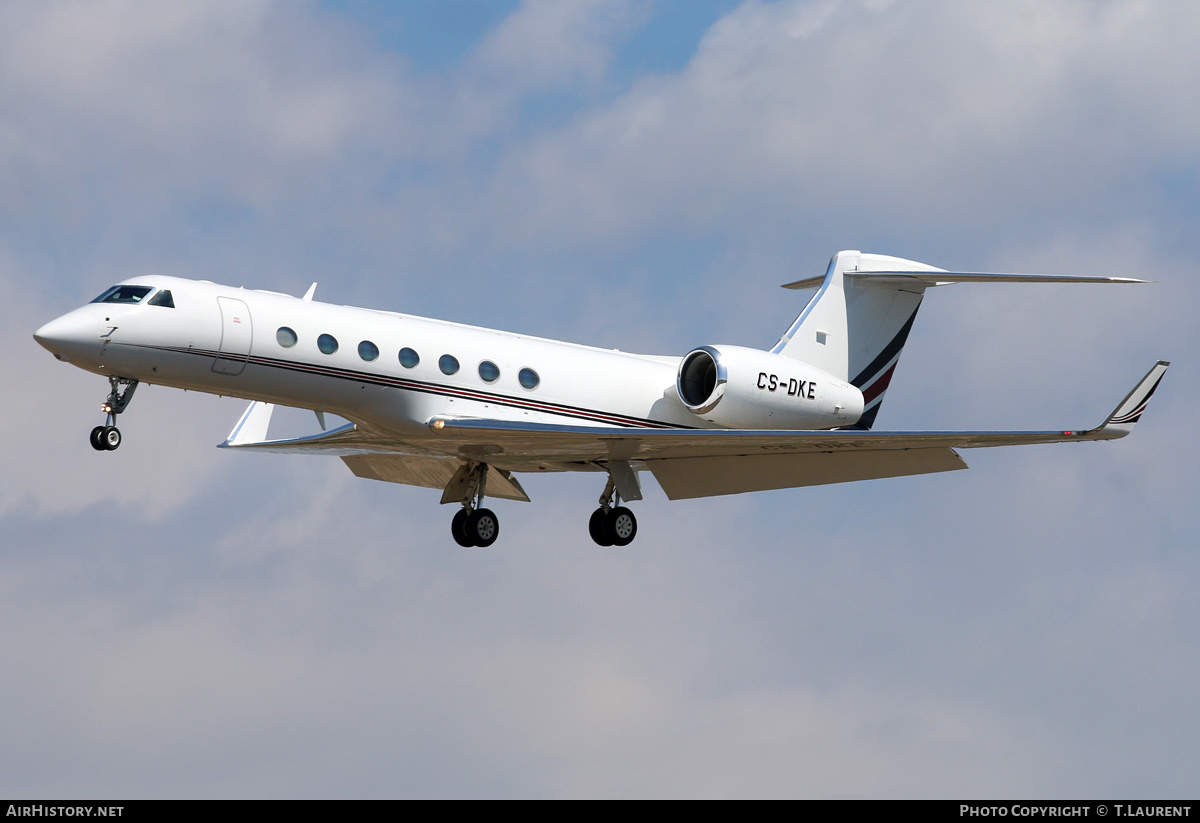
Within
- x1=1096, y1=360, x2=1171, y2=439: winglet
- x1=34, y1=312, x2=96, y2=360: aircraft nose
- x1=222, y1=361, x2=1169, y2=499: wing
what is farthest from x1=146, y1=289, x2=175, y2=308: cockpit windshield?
x1=1096, y1=360, x2=1171, y2=439: winglet

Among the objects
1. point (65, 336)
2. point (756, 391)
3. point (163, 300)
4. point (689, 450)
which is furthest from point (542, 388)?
point (65, 336)

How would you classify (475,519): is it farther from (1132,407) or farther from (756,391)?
(1132,407)

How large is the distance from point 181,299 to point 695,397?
823cm

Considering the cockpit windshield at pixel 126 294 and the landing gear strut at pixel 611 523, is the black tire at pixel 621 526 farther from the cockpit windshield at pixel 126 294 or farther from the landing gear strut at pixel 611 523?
the cockpit windshield at pixel 126 294

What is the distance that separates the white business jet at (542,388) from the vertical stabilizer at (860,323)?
3 centimetres

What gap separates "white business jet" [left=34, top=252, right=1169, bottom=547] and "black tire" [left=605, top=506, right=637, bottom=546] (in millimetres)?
28

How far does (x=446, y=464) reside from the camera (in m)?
26.1

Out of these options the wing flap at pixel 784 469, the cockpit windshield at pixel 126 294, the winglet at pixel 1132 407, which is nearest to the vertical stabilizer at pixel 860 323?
the wing flap at pixel 784 469

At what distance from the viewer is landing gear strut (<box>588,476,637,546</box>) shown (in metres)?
24.5

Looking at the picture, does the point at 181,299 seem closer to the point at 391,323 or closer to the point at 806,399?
the point at 391,323

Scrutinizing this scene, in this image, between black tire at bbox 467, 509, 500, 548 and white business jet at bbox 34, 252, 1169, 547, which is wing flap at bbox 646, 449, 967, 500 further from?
black tire at bbox 467, 509, 500, 548

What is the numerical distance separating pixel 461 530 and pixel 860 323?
7931 millimetres

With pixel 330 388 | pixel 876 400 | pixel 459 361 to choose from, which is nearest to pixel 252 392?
pixel 330 388

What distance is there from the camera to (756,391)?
23656 millimetres
